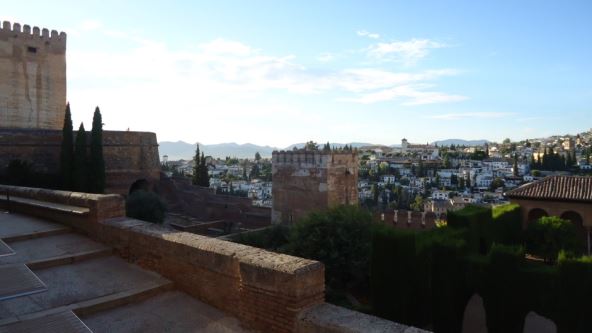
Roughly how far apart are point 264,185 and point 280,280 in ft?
260

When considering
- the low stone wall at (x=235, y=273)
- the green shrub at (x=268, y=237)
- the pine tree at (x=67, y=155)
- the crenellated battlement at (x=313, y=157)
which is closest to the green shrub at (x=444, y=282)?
the green shrub at (x=268, y=237)

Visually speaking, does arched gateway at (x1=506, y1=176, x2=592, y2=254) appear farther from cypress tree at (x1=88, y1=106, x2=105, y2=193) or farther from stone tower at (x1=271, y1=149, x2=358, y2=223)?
cypress tree at (x1=88, y1=106, x2=105, y2=193)

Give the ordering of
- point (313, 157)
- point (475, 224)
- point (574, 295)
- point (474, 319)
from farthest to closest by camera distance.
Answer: point (313, 157) → point (475, 224) → point (474, 319) → point (574, 295)

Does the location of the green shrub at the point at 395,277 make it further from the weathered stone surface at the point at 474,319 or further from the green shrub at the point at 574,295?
the green shrub at the point at 574,295

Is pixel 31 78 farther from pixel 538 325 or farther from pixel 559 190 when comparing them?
pixel 559 190

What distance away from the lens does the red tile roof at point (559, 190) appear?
19.3m

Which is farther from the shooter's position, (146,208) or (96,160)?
(96,160)

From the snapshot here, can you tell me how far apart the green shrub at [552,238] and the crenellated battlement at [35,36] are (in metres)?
25.2

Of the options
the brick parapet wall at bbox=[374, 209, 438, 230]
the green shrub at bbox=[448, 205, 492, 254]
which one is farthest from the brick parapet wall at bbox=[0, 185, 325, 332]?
the brick parapet wall at bbox=[374, 209, 438, 230]

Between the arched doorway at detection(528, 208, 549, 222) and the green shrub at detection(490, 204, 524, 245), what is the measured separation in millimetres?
1021

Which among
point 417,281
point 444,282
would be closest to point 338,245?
point 417,281

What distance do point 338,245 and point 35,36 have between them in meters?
20.6

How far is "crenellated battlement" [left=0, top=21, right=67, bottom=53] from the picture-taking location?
909 inches

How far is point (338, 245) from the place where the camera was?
45.1 ft
